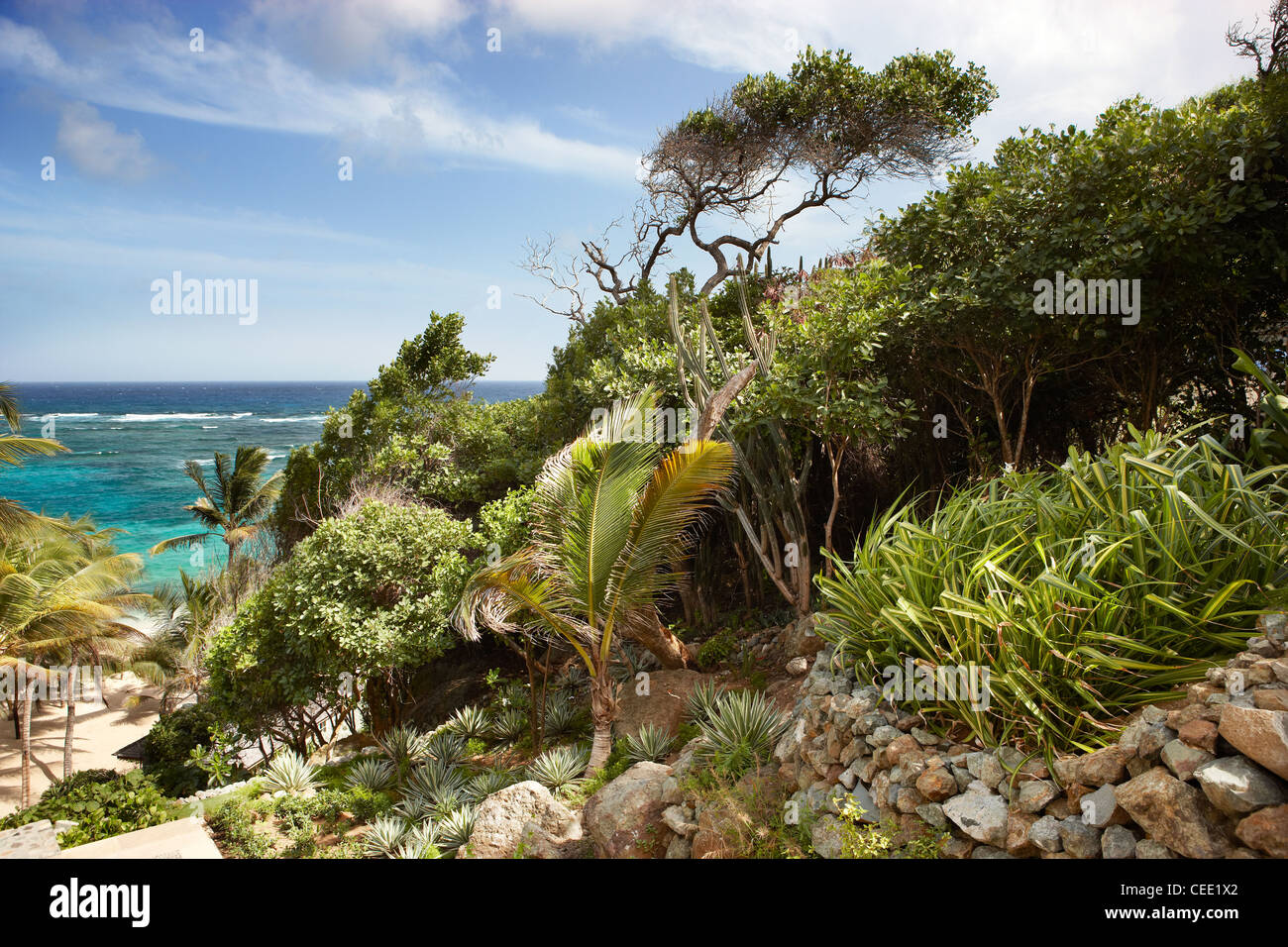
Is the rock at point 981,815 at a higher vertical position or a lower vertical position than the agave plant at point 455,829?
higher

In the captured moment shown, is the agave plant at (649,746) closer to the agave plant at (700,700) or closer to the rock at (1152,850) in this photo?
the agave plant at (700,700)

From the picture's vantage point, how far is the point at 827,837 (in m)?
3.70

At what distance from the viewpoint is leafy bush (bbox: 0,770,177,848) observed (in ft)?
20.9

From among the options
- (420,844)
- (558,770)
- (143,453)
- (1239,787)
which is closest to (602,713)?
(558,770)

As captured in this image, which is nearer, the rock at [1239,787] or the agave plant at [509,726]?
the rock at [1239,787]

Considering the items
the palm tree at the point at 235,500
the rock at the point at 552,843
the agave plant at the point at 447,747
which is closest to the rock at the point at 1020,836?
the rock at the point at 552,843

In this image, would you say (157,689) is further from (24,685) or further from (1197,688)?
(1197,688)

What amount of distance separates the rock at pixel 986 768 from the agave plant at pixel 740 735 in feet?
6.23

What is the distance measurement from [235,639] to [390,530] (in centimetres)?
299

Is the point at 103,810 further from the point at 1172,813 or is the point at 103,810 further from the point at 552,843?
the point at 1172,813

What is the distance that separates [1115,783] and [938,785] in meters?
0.73

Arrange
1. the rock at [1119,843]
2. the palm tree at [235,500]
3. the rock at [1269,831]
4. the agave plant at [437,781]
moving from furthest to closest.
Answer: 1. the palm tree at [235,500]
2. the agave plant at [437,781]
3. the rock at [1119,843]
4. the rock at [1269,831]

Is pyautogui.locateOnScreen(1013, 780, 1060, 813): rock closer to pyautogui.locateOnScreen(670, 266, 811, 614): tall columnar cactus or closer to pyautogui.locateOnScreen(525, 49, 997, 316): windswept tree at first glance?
pyautogui.locateOnScreen(670, 266, 811, 614): tall columnar cactus

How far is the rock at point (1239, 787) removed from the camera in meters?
A: 2.38
